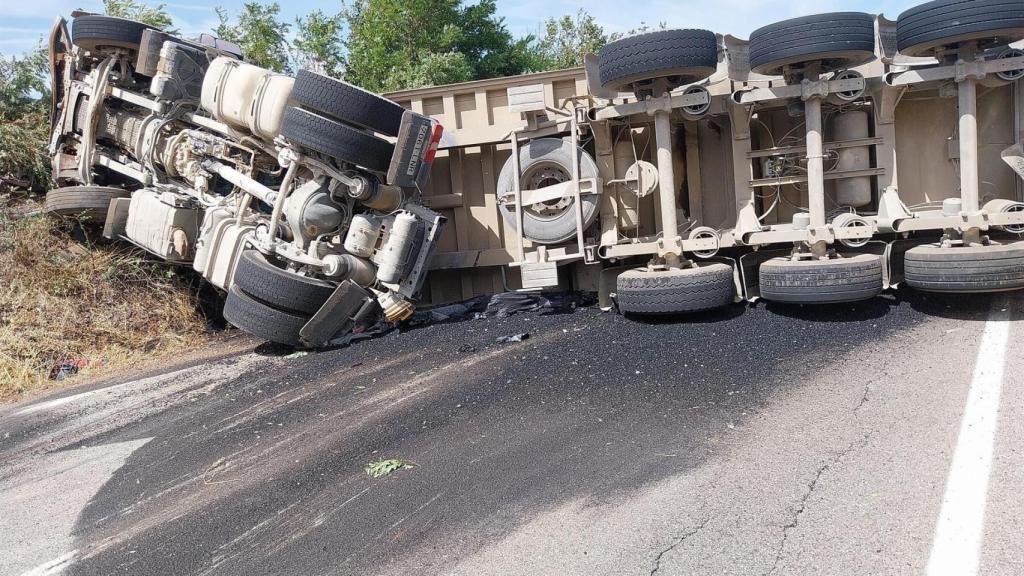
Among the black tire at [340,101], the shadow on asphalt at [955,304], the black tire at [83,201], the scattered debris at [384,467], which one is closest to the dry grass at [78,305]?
the black tire at [83,201]

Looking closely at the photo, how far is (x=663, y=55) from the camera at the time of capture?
5.66 m

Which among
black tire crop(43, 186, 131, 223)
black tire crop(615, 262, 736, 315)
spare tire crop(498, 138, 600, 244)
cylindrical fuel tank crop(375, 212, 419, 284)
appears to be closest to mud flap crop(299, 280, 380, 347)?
cylindrical fuel tank crop(375, 212, 419, 284)

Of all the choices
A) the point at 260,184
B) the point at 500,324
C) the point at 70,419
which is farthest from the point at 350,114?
the point at 70,419

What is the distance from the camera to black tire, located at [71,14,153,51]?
788 cm

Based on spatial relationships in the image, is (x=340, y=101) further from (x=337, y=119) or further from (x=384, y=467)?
(x=384, y=467)

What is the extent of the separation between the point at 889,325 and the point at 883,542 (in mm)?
2868

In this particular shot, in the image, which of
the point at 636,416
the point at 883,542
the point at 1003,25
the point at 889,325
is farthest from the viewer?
the point at 889,325

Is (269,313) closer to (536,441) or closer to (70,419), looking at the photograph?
(70,419)

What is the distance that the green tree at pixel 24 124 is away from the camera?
9.45m

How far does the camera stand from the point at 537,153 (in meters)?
6.84

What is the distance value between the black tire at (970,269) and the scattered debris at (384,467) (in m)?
3.75

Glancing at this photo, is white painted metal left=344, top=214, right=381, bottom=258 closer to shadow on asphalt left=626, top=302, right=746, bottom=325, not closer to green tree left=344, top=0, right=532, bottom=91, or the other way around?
shadow on asphalt left=626, top=302, right=746, bottom=325

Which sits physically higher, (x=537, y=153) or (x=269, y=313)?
(x=537, y=153)

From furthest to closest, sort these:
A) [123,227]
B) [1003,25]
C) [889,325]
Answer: [123,227]
[889,325]
[1003,25]
